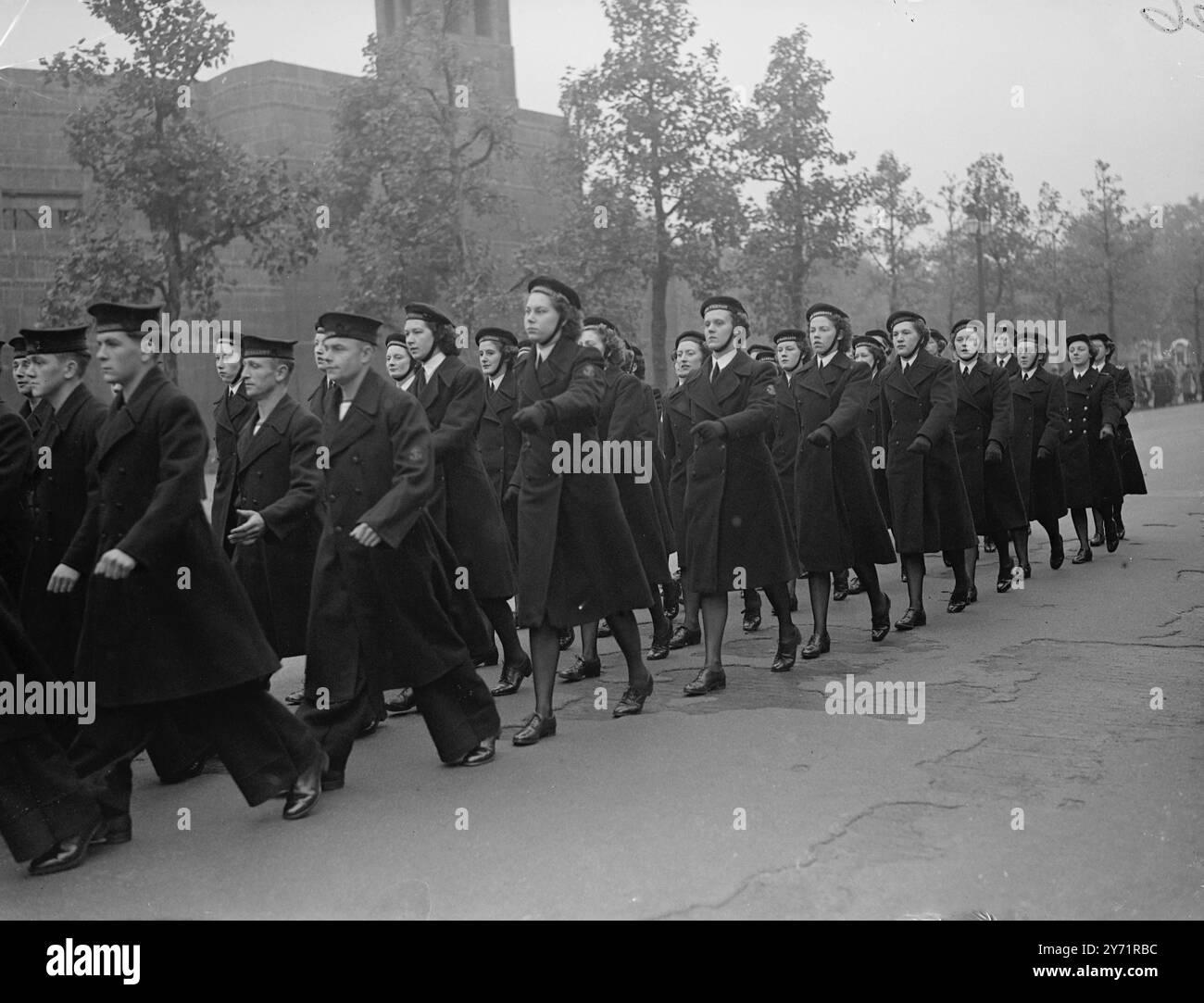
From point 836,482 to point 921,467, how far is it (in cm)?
89

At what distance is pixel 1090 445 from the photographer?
1330cm

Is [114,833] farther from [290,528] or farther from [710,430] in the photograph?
[710,430]

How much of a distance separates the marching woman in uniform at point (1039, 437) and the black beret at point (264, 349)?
7.31m

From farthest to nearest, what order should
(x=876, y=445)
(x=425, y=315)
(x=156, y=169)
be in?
(x=156, y=169), (x=876, y=445), (x=425, y=315)

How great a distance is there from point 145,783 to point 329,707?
43.8 inches

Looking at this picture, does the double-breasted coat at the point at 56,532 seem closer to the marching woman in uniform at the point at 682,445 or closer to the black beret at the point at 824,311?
the marching woman in uniform at the point at 682,445

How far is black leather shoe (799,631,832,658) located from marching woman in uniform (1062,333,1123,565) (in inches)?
205

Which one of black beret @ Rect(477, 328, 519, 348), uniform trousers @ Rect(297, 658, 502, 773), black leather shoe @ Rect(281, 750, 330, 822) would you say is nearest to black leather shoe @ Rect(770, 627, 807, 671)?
uniform trousers @ Rect(297, 658, 502, 773)

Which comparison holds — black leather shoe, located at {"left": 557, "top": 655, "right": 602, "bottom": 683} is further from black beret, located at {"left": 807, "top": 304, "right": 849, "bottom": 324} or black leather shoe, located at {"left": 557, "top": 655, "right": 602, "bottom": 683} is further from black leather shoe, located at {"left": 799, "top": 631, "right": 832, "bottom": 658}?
black beret, located at {"left": 807, "top": 304, "right": 849, "bottom": 324}

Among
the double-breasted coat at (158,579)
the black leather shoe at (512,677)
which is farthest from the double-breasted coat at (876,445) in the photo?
the double-breasted coat at (158,579)

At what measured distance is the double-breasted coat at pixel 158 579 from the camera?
5160mm

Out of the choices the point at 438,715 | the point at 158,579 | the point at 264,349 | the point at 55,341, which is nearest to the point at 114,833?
the point at 158,579

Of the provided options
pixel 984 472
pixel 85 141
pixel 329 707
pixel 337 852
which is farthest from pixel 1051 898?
pixel 85 141

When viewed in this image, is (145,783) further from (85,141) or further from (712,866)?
(85,141)
